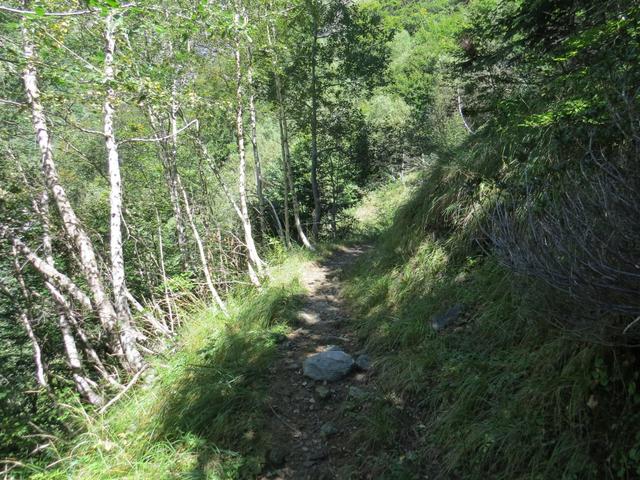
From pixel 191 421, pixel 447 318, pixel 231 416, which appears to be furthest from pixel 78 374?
pixel 447 318

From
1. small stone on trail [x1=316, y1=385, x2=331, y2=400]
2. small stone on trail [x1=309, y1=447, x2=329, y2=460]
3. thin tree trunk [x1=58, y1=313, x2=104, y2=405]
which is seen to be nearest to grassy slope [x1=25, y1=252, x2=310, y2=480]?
→ small stone on trail [x1=309, y1=447, x2=329, y2=460]

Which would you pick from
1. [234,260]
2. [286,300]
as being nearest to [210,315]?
[286,300]

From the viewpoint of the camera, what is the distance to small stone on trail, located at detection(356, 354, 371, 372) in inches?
152

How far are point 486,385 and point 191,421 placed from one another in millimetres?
2518

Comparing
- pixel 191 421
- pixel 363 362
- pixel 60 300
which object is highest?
pixel 60 300

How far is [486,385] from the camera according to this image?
2682 mm

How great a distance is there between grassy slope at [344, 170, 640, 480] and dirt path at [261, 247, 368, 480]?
0.26m

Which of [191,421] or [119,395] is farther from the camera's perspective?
[119,395]

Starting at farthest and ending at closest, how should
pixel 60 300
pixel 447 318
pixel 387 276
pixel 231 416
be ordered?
pixel 387 276 < pixel 60 300 < pixel 447 318 < pixel 231 416

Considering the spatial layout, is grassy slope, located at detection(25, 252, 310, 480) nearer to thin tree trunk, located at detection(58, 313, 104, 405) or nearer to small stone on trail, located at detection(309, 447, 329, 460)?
small stone on trail, located at detection(309, 447, 329, 460)

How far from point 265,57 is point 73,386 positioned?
24.6 ft

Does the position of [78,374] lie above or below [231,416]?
above

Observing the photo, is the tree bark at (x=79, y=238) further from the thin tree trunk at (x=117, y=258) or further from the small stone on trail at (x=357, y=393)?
the small stone on trail at (x=357, y=393)

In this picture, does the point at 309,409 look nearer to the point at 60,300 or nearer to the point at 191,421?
the point at 191,421
